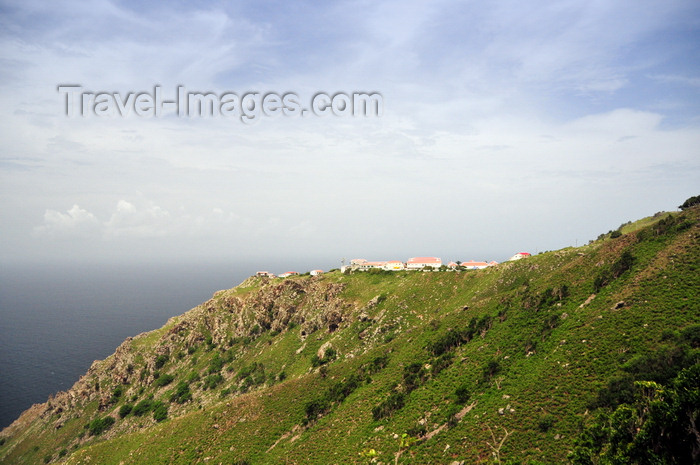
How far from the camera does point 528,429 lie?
33.4 metres

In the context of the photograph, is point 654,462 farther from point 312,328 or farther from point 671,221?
point 312,328

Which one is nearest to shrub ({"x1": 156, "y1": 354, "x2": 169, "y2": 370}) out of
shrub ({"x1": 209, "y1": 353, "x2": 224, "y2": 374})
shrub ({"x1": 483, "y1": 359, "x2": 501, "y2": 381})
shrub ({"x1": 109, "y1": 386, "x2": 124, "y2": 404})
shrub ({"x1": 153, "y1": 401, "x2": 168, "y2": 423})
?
shrub ({"x1": 109, "y1": 386, "x2": 124, "y2": 404})

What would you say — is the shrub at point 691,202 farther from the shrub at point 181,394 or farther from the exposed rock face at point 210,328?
the shrub at point 181,394

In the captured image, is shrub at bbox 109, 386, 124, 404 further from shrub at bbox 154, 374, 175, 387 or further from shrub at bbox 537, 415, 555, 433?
shrub at bbox 537, 415, 555, 433

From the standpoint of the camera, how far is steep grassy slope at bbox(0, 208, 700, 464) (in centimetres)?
3638

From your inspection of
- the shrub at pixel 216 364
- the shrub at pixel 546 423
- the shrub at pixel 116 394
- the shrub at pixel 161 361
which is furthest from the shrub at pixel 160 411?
the shrub at pixel 546 423

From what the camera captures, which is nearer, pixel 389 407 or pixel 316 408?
pixel 389 407

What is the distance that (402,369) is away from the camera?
184 feet

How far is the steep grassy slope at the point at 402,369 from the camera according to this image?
36375 mm

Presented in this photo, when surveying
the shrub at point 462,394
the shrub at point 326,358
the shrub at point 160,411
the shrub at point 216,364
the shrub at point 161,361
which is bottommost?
the shrub at point 160,411

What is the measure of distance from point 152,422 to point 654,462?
99251mm

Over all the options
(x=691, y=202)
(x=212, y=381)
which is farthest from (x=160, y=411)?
(x=691, y=202)

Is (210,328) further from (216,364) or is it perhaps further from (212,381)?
(212,381)

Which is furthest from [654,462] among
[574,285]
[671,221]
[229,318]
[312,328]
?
[229,318]
